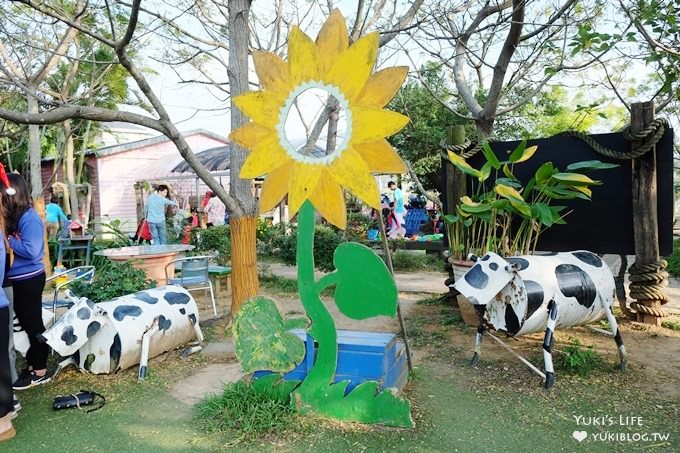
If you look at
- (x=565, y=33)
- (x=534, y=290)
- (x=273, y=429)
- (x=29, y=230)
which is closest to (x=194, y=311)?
(x=29, y=230)

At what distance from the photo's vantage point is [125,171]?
1930cm

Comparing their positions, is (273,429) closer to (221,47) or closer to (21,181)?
(21,181)

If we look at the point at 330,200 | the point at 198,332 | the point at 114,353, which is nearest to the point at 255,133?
the point at 330,200

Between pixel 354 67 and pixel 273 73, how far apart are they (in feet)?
1.72

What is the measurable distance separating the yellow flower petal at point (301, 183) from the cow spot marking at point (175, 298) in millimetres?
1858

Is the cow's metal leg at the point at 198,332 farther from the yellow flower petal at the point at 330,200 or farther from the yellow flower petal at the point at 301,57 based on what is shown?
the yellow flower petal at the point at 301,57

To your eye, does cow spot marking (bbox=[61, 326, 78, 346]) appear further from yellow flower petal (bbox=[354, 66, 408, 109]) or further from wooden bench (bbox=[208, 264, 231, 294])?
wooden bench (bbox=[208, 264, 231, 294])

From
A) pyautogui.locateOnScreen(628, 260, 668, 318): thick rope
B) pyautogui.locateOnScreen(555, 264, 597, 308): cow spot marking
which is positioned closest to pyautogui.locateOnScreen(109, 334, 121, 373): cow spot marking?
pyautogui.locateOnScreen(555, 264, 597, 308): cow spot marking

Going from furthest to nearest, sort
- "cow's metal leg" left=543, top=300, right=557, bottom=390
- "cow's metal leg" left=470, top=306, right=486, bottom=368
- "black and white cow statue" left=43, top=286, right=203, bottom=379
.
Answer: "cow's metal leg" left=470, top=306, right=486, bottom=368 → "black and white cow statue" left=43, top=286, right=203, bottom=379 → "cow's metal leg" left=543, top=300, right=557, bottom=390

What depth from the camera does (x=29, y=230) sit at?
11.9 feet

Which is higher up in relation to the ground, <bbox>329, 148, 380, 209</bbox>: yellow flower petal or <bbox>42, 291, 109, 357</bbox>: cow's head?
<bbox>329, 148, 380, 209</bbox>: yellow flower petal

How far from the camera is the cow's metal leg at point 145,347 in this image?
393 centimetres

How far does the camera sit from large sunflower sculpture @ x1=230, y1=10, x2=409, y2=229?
116 inches

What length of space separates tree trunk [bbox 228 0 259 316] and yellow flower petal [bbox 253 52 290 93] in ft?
5.90
